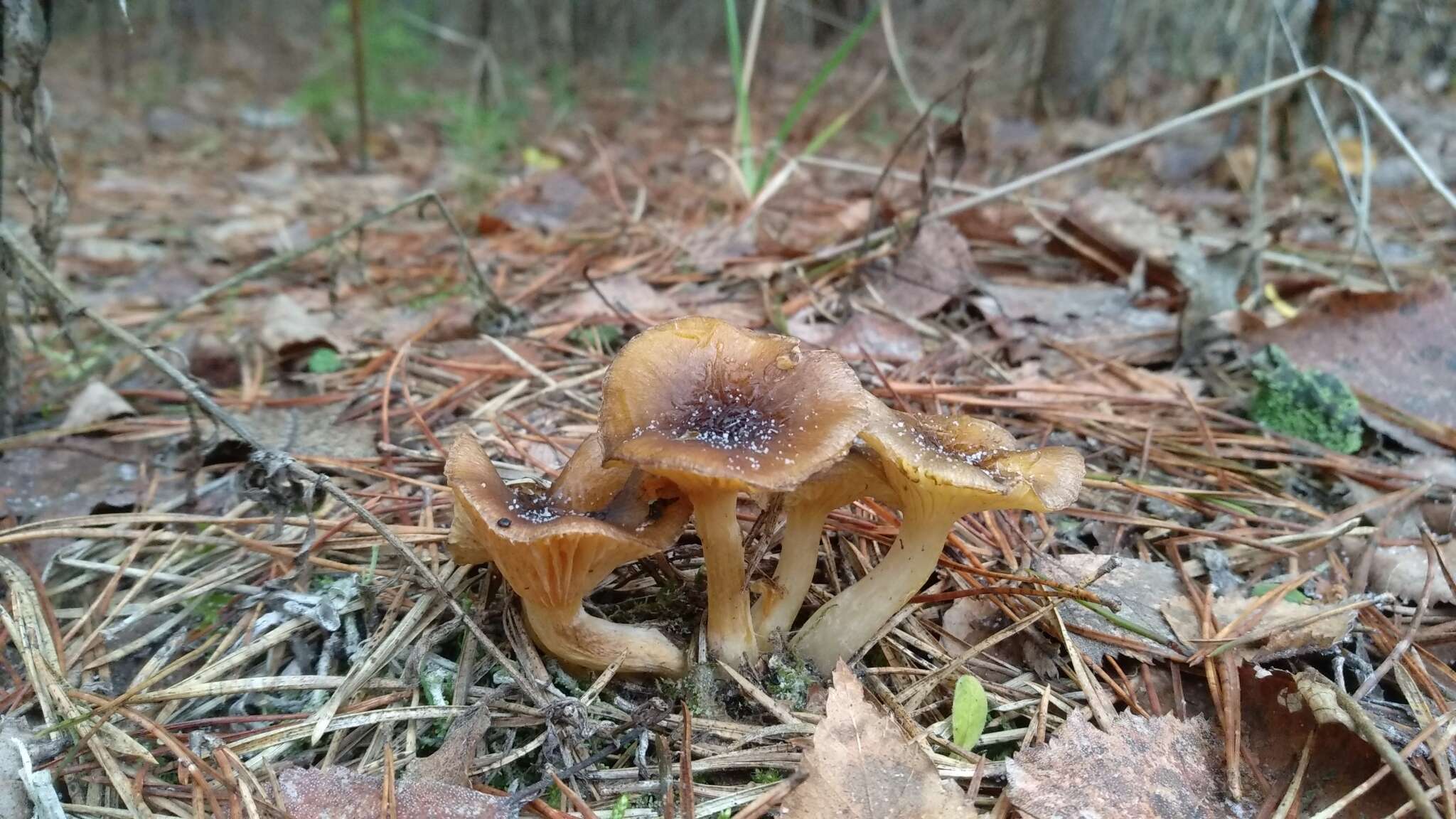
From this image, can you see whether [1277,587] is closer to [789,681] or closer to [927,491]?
[927,491]

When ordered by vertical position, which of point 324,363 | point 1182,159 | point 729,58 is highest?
point 729,58

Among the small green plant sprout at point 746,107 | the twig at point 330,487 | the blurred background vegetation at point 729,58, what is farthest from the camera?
the blurred background vegetation at point 729,58

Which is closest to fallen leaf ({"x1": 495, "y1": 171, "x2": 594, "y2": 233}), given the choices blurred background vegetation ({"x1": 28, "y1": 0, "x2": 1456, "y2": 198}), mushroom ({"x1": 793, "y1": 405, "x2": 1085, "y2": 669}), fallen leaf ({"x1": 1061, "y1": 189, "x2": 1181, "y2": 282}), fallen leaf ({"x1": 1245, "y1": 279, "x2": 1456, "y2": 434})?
blurred background vegetation ({"x1": 28, "y1": 0, "x2": 1456, "y2": 198})

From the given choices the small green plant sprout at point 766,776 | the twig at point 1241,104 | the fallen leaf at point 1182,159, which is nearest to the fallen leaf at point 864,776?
the small green plant sprout at point 766,776

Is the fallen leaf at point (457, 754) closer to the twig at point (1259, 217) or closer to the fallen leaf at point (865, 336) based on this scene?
the fallen leaf at point (865, 336)

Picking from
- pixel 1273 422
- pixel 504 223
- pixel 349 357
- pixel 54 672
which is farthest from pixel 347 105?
pixel 1273 422

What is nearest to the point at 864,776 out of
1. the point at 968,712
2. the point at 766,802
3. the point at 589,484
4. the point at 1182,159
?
the point at 766,802
